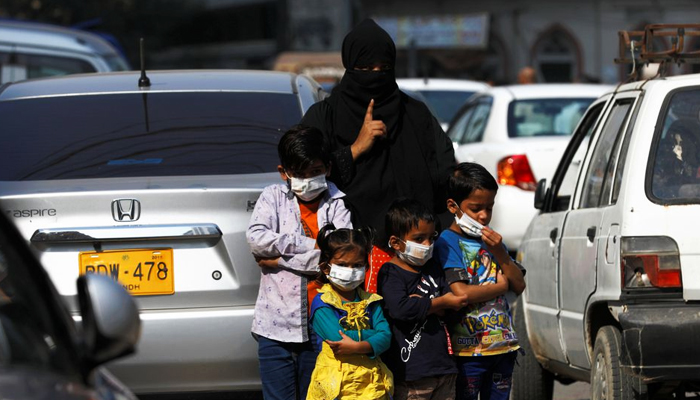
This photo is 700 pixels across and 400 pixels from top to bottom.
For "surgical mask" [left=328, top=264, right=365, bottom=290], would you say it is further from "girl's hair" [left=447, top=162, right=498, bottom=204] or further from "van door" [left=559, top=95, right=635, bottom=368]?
"van door" [left=559, top=95, right=635, bottom=368]

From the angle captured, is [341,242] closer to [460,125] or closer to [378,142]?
[378,142]

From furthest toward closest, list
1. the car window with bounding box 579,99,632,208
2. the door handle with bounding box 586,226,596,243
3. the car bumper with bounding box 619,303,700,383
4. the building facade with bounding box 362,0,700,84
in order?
the building facade with bounding box 362,0,700,84 → the car window with bounding box 579,99,632,208 → the door handle with bounding box 586,226,596,243 → the car bumper with bounding box 619,303,700,383

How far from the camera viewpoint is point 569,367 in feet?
20.7

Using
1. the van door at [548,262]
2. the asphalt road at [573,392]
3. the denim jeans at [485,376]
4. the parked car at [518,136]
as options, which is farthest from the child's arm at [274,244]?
the parked car at [518,136]

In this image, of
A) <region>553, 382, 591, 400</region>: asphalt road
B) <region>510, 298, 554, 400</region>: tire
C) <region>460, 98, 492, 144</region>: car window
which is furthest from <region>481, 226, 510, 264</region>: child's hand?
<region>460, 98, 492, 144</region>: car window

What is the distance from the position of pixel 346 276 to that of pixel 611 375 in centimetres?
139

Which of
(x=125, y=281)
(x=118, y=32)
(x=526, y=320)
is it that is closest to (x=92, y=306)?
(x=125, y=281)

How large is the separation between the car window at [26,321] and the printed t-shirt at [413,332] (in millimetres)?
1807

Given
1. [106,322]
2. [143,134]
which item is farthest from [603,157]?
[106,322]

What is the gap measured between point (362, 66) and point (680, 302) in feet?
5.04

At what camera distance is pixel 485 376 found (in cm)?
500

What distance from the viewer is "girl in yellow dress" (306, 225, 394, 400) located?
462cm

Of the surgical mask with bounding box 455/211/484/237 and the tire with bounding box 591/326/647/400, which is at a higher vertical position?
the surgical mask with bounding box 455/211/484/237

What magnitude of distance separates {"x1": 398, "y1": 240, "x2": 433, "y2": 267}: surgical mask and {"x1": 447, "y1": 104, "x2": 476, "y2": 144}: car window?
7989 mm
